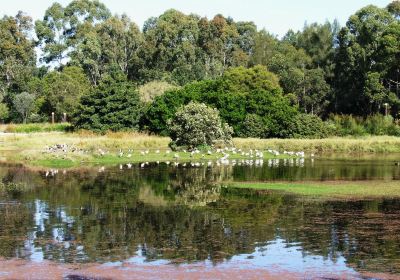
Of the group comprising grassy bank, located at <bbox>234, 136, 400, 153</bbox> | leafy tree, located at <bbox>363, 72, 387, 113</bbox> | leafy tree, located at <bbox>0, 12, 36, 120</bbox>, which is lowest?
grassy bank, located at <bbox>234, 136, 400, 153</bbox>

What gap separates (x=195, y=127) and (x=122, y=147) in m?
7.84

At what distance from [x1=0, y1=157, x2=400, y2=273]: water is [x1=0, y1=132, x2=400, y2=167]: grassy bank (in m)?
10.2

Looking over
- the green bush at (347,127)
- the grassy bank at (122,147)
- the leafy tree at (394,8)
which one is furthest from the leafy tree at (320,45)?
the grassy bank at (122,147)

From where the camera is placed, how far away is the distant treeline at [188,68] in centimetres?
6669

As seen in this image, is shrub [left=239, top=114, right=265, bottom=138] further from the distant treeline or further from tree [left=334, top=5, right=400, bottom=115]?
tree [left=334, top=5, right=400, bottom=115]

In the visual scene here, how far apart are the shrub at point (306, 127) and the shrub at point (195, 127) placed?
1420cm

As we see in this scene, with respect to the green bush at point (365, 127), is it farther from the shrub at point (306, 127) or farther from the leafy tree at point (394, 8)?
the leafy tree at point (394, 8)

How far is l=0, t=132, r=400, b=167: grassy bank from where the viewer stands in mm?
43469

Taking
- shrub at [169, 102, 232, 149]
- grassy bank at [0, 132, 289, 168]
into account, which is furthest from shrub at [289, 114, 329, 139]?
shrub at [169, 102, 232, 149]

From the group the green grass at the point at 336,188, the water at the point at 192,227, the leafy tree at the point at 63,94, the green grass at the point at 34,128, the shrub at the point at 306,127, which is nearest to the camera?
the water at the point at 192,227

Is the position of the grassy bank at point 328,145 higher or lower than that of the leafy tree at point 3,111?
lower

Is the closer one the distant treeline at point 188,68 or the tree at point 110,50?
the distant treeline at point 188,68

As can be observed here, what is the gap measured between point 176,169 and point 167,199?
1273 centimetres

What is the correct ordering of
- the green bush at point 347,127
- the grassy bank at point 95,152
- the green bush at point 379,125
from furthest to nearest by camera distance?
the green bush at point 379,125 < the green bush at point 347,127 < the grassy bank at point 95,152
